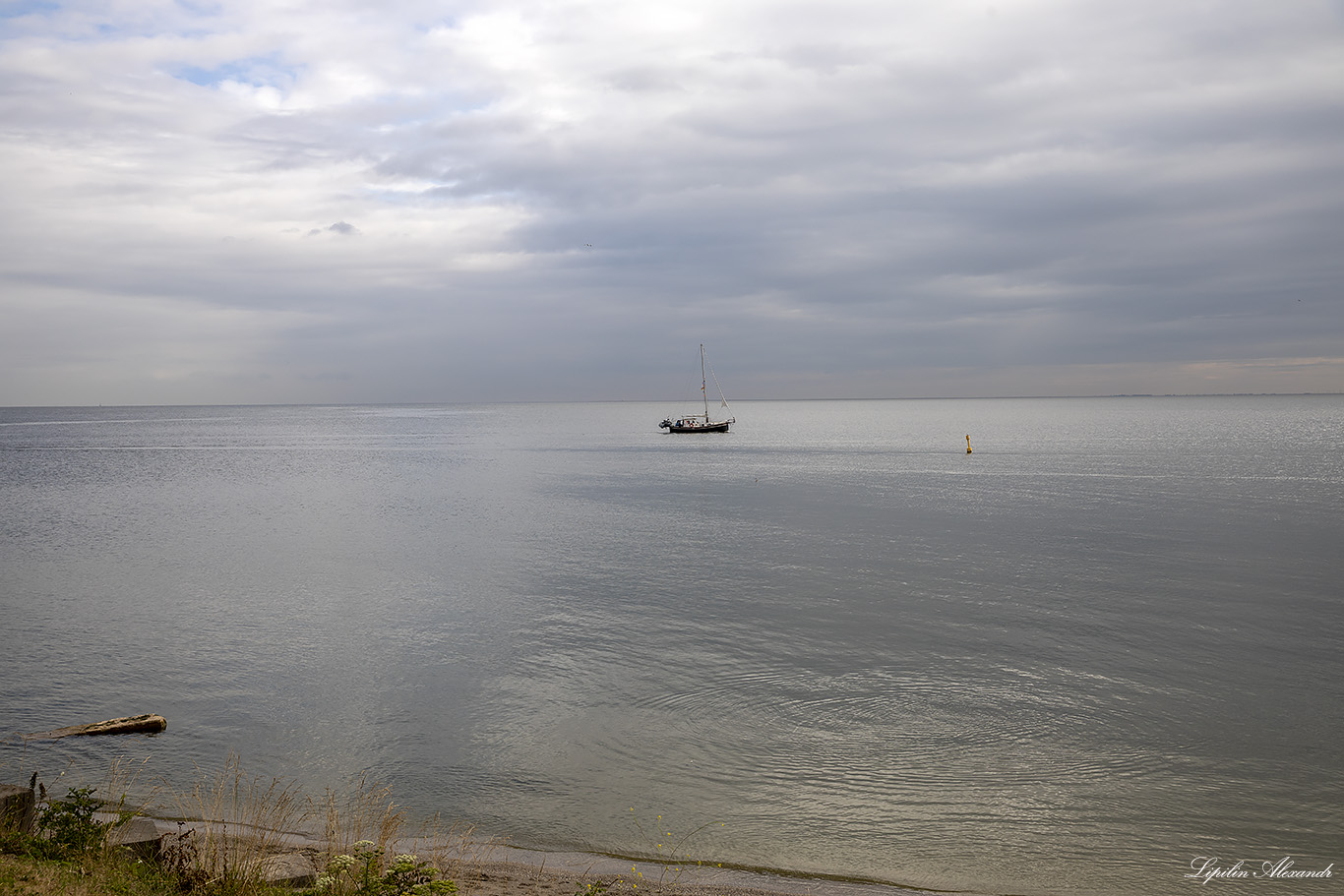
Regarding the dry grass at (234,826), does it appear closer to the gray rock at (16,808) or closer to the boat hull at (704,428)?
the gray rock at (16,808)

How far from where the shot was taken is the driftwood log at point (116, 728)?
15.9 metres

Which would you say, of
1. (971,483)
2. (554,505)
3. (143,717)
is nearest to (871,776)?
(143,717)

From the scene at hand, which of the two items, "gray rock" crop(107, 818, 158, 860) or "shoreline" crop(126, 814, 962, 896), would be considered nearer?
"gray rock" crop(107, 818, 158, 860)

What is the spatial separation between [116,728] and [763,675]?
12363 millimetres

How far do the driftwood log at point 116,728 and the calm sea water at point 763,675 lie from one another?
16.1 inches

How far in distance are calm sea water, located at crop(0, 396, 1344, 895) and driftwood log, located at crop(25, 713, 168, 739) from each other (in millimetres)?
408

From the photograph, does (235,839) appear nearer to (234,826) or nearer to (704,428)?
(234,826)

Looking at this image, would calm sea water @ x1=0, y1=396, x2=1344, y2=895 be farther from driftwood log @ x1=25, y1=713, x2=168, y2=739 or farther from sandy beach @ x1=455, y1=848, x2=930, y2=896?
sandy beach @ x1=455, y1=848, x2=930, y2=896

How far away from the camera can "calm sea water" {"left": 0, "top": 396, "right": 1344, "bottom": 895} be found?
1265 cm

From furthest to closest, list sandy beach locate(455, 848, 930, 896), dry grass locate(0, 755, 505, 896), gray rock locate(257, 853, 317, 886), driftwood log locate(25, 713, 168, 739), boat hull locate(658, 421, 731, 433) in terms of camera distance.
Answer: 1. boat hull locate(658, 421, 731, 433)
2. driftwood log locate(25, 713, 168, 739)
3. sandy beach locate(455, 848, 930, 896)
4. gray rock locate(257, 853, 317, 886)
5. dry grass locate(0, 755, 505, 896)

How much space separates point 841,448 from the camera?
12356 cm

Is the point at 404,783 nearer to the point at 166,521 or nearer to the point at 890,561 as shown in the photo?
the point at 890,561

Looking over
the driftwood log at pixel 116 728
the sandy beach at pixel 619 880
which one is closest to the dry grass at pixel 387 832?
the sandy beach at pixel 619 880

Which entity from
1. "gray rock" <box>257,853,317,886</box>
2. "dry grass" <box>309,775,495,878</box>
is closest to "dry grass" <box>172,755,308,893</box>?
"gray rock" <box>257,853,317,886</box>
